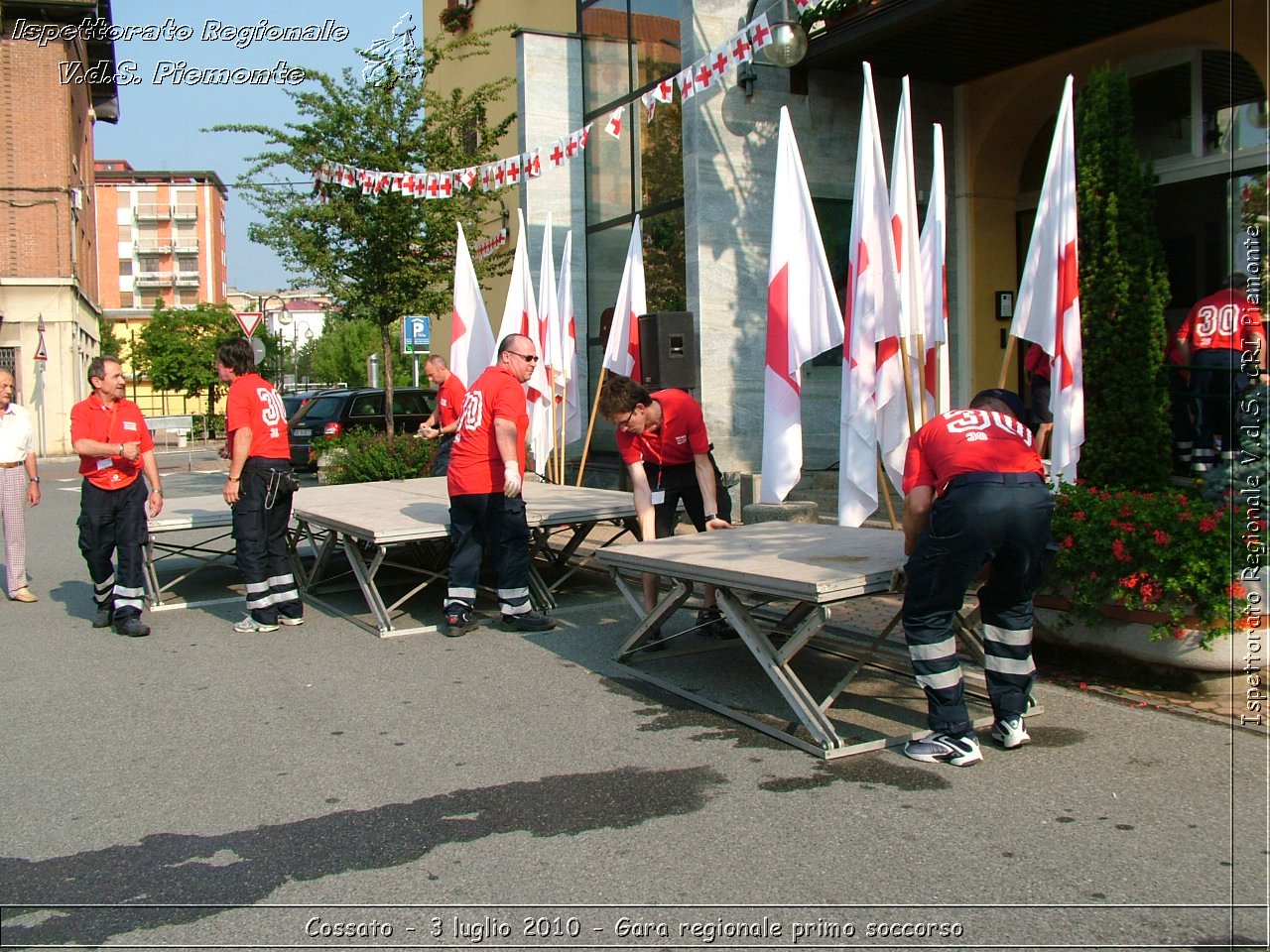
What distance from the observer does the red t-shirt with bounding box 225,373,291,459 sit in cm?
783

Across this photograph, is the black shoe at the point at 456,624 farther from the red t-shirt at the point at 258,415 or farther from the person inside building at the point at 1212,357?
the person inside building at the point at 1212,357

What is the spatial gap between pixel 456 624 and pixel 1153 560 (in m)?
4.27

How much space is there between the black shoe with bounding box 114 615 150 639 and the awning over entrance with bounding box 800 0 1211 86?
8863 mm

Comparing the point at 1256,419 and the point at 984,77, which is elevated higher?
the point at 984,77

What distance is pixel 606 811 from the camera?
438cm

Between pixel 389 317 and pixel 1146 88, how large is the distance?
1069 centimetres

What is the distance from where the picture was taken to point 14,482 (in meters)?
9.51

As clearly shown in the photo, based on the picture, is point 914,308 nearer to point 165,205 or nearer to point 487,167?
point 487,167

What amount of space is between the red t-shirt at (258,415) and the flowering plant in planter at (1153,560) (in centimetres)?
497

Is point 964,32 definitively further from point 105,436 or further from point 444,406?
point 105,436

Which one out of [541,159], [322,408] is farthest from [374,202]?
[322,408]

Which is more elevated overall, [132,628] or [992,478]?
[992,478]

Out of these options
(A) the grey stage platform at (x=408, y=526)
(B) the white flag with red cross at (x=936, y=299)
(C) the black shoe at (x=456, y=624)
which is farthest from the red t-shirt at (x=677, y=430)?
(B) the white flag with red cross at (x=936, y=299)

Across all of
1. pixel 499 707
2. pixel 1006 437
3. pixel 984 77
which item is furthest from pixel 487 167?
pixel 1006 437
